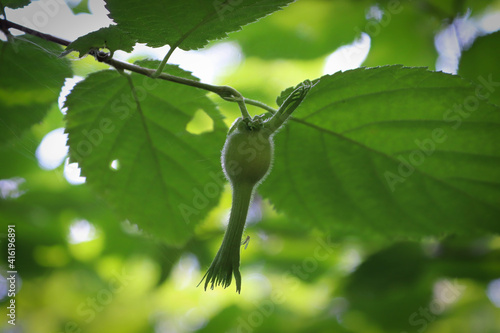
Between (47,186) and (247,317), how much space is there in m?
1.16

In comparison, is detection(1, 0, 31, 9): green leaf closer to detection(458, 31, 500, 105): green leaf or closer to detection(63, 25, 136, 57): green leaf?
detection(63, 25, 136, 57): green leaf

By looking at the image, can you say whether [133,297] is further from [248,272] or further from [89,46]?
[89,46]

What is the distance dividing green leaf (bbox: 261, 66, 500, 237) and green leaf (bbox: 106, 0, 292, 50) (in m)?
0.22

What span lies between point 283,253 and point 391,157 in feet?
4.72

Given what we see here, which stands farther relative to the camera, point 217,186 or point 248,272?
point 248,272

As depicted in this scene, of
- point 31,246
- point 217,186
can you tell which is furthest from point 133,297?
point 217,186

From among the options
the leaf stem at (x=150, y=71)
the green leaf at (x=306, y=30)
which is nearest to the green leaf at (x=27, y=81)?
the leaf stem at (x=150, y=71)

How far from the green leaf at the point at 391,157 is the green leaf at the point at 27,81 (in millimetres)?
474

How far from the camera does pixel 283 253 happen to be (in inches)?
92.0

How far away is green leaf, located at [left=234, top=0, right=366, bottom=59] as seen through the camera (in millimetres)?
1725

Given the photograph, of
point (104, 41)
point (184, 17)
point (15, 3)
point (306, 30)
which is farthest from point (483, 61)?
point (15, 3)

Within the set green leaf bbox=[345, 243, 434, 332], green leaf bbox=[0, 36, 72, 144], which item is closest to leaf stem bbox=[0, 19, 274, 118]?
green leaf bbox=[0, 36, 72, 144]

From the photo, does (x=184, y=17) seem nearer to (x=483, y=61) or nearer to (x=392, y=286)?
(x=483, y=61)

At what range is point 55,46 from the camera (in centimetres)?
77
